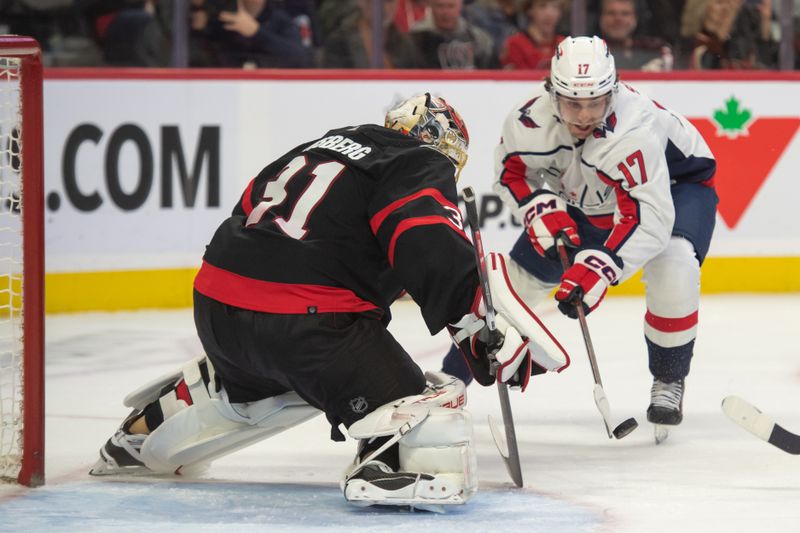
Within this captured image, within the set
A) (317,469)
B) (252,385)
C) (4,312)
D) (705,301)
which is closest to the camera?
(252,385)

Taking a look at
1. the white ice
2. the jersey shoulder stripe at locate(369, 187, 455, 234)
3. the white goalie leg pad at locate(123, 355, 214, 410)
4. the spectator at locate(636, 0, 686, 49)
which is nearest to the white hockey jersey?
the white ice

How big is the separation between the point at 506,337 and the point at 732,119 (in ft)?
10.4

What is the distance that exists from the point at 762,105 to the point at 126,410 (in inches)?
116

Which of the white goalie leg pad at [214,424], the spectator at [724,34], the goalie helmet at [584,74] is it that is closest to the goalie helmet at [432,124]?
the goalie helmet at [584,74]

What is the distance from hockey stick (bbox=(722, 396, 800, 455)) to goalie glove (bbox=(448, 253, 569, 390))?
1.92 feet

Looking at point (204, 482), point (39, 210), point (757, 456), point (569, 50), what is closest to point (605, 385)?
point (757, 456)

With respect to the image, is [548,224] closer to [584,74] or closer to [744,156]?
[584,74]

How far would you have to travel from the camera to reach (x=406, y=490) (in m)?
2.52

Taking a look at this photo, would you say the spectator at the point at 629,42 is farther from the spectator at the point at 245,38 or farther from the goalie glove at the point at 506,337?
the goalie glove at the point at 506,337

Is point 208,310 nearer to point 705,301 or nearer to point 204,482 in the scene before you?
point 204,482

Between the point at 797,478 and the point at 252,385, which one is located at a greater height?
the point at 252,385

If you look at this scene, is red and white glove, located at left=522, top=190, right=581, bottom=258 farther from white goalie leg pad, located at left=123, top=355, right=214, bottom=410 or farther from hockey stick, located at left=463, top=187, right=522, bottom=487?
white goalie leg pad, located at left=123, top=355, right=214, bottom=410

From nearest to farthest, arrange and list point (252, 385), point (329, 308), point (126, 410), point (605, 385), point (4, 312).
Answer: point (329, 308) < point (252, 385) < point (126, 410) < point (605, 385) < point (4, 312)

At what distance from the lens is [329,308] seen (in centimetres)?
258
